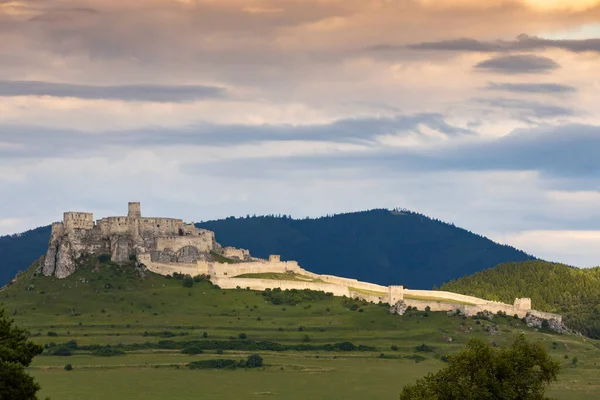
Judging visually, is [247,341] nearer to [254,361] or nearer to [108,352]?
[254,361]

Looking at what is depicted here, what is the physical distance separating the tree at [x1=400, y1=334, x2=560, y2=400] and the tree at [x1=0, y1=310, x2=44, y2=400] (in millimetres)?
21225

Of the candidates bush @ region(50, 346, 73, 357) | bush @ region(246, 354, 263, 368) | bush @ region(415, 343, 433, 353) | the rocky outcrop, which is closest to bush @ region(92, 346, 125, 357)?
bush @ region(50, 346, 73, 357)

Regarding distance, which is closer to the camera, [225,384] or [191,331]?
[225,384]

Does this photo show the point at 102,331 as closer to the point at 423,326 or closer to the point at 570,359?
the point at 423,326

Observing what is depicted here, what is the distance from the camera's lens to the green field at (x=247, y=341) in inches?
6284

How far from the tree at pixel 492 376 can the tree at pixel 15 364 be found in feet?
69.6

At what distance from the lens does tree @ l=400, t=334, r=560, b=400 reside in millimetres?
78812

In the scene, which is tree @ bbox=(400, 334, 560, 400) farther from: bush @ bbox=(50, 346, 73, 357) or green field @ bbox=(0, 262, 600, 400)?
bush @ bbox=(50, 346, 73, 357)

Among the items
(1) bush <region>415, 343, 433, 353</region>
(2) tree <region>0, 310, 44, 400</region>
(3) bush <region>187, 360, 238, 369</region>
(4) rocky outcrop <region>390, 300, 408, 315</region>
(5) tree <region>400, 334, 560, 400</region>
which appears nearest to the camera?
Result: (2) tree <region>0, 310, 44, 400</region>

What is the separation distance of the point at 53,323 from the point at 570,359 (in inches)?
2717

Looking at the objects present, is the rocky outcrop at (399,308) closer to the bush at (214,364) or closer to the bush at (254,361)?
the bush at (254,361)

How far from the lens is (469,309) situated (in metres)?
197

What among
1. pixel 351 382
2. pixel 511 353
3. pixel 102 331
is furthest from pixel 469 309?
pixel 511 353

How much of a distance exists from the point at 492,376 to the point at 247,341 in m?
105
